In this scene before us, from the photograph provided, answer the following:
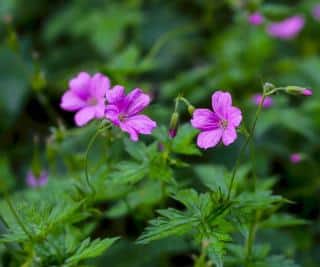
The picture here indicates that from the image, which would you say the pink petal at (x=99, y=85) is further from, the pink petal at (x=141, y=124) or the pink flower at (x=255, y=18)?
the pink flower at (x=255, y=18)

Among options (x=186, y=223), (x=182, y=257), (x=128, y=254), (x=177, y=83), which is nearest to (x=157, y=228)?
(x=186, y=223)

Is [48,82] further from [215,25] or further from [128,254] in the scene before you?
[128,254]

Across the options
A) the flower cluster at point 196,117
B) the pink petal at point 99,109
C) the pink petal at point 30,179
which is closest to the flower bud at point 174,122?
the flower cluster at point 196,117

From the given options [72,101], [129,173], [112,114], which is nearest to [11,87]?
[72,101]

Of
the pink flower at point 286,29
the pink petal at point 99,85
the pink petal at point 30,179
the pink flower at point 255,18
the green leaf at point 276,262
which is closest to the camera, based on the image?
the green leaf at point 276,262

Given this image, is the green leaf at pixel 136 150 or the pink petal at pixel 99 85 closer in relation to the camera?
the green leaf at pixel 136 150

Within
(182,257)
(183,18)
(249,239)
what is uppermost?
(183,18)

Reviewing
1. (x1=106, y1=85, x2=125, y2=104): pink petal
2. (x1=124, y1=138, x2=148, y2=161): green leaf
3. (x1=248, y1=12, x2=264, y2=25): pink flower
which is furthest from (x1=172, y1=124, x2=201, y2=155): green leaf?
(x1=248, y1=12, x2=264, y2=25): pink flower
